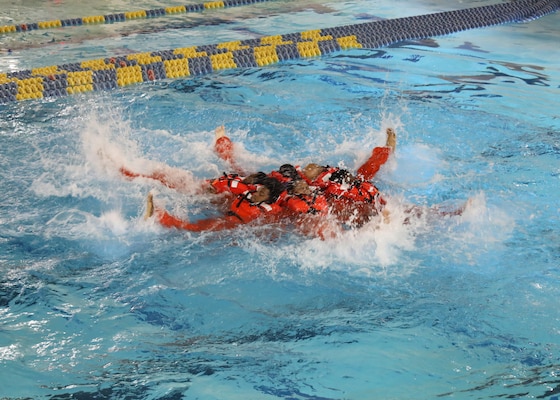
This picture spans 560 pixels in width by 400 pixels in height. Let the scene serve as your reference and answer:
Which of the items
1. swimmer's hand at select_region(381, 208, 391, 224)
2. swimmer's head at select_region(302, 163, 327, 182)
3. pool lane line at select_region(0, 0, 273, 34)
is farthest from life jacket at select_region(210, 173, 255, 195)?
pool lane line at select_region(0, 0, 273, 34)

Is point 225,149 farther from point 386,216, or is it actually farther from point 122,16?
point 122,16

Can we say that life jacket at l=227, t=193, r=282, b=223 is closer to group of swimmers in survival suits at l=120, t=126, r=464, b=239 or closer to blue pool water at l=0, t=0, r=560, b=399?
group of swimmers in survival suits at l=120, t=126, r=464, b=239

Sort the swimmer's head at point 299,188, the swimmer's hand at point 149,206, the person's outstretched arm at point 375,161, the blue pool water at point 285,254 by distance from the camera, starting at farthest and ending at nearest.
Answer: the person's outstretched arm at point 375,161 → the swimmer's head at point 299,188 → the swimmer's hand at point 149,206 → the blue pool water at point 285,254

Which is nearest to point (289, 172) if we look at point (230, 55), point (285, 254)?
point (285, 254)

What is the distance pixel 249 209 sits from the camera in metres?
4.07

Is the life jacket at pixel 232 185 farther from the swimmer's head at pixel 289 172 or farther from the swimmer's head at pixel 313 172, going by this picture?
the swimmer's head at pixel 313 172

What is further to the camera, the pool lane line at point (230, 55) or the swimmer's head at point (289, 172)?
the pool lane line at point (230, 55)

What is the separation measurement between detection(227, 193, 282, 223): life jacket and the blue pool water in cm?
10

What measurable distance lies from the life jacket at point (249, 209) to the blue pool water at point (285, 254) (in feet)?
0.33

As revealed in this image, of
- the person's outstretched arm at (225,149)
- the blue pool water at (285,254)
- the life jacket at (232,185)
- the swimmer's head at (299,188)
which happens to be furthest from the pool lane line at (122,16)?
the swimmer's head at (299,188)

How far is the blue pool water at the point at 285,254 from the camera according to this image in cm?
295

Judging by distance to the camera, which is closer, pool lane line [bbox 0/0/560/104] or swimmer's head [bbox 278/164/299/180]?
swimmer's head [bbox 278/164/299/180]

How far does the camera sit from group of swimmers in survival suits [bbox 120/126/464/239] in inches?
158

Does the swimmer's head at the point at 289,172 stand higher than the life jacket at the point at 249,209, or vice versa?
the swimmer's head at the point at 289,172
